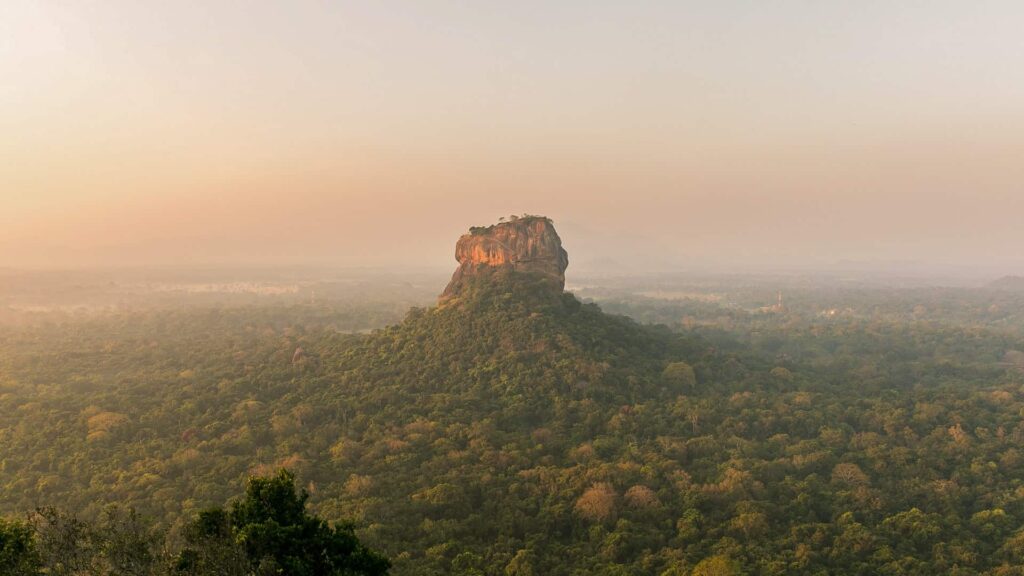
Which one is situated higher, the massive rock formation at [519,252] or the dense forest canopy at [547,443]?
the massive rock formation at [519,252]

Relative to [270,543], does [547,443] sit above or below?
below

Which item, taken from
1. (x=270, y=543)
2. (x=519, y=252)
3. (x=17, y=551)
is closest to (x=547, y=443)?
(x=270, y=543)

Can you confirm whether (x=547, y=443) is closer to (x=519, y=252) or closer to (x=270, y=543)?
(x=270, y=543)

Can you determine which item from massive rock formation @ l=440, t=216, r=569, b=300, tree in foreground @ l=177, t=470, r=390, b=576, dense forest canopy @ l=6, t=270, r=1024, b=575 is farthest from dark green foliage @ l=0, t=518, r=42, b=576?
massive rock formation @ l=440, t=216, r=569, b=300

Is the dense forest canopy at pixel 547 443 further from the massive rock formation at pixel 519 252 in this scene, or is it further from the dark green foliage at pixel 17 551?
the massive rock formation at pixel 519 252

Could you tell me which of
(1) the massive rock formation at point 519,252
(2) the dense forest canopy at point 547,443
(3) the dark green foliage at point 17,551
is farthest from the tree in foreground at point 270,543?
(1) the massive rock formation at point 519,252

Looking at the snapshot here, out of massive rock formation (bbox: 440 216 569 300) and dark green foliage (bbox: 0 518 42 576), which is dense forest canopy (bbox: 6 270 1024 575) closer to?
dark green foliage (bbox: 0 518 42 576)
